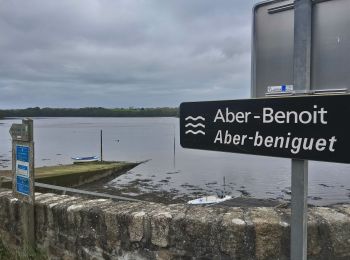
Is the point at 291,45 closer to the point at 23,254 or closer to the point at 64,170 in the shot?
the point at 23,254

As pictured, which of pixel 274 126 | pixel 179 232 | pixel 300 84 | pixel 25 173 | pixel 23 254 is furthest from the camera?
pixel 25 173

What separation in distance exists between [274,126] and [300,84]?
27 centimetres

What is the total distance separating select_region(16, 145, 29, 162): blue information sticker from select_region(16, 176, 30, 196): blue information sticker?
0.23 metres

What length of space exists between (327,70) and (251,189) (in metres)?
29.7

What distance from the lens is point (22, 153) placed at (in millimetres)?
4887

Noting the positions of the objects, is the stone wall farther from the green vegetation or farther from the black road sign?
the black road sign

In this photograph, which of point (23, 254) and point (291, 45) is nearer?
point (291, 45)

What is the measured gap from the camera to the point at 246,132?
2258 mm

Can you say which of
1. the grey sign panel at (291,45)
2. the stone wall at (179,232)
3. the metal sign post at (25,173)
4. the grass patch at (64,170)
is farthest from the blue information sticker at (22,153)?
the grass patch at (64,170)

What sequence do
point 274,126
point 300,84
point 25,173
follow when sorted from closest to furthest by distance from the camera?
point 300,84 < point 274,126 < point 25,173

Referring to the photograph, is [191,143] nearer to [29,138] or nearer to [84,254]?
[84,254]

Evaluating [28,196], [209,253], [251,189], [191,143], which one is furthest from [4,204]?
[251,189]

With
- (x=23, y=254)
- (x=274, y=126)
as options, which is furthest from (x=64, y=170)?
(x=274, y=126)

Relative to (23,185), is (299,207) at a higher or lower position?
higher
